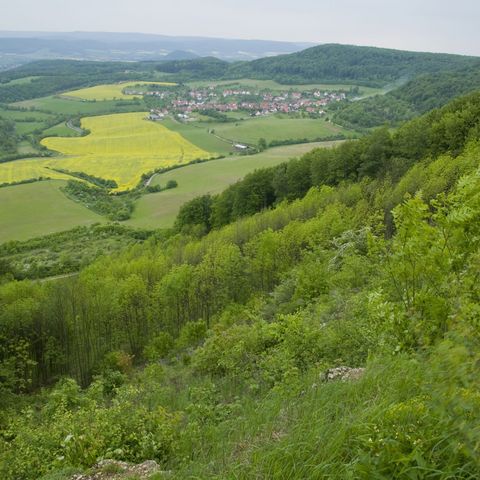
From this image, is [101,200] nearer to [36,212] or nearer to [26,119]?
[36,212]

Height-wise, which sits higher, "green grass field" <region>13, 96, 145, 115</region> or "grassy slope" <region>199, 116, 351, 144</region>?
"green grass field" <region>13, 96, 145, 115</region>

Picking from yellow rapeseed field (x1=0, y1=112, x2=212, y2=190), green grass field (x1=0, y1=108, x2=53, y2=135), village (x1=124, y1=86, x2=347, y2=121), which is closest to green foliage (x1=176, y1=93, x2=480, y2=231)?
yellow rapeseed field (x1=0, y1=112, x2=212, y2=190)

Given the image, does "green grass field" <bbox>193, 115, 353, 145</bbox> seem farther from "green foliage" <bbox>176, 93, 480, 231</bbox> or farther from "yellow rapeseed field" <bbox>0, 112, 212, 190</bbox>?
"green foliage" <bbox>176, 93, 480, 231</bbox>

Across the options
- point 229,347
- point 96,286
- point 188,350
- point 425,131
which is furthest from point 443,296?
point 425,131

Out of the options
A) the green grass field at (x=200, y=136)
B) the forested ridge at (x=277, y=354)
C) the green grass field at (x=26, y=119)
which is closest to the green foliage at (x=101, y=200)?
the green grass field at (x=200, y=136)

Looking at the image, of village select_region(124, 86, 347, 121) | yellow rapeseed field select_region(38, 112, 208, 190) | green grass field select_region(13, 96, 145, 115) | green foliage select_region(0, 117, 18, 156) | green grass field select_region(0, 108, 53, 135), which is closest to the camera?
yellow rapeseed field select_region(38, 112, 208, 190)

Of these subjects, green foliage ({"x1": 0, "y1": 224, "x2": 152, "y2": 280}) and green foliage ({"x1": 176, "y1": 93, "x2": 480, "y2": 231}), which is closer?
green foliage ({"x1": 176, "y1": 93, "x2": 480, "y2": 231})
